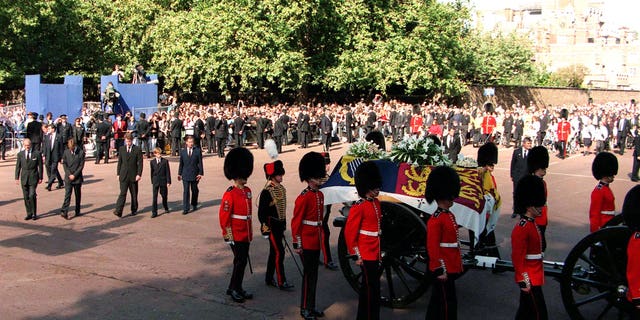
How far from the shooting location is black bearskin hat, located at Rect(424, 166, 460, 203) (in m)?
6.82

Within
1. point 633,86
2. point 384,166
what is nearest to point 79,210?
point 384,166

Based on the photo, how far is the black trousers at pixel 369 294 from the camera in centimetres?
684

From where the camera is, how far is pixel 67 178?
13711 mm

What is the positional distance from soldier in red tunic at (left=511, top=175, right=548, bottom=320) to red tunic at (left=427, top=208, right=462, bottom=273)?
1.82ft

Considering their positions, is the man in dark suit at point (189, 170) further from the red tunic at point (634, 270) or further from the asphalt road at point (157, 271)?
the red tunic at point (634, 270)

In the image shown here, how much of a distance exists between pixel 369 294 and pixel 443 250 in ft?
2.86

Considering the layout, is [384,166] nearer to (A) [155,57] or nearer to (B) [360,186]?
(B) [360,186]

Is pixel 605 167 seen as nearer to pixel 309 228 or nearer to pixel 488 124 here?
pixel 309 228

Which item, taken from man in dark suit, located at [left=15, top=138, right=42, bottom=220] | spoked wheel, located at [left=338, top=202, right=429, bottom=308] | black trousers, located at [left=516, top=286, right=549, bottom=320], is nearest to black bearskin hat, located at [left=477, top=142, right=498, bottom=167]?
spoked wheel, located at [left=338, top=202, right=429, bottom=308]

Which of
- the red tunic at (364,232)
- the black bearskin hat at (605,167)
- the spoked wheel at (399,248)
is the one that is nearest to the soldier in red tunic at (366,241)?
the red tunic at (364,232)

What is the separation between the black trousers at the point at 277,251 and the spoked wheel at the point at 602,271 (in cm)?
340

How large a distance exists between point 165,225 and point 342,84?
24329 millimetres

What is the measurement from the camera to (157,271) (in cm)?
951

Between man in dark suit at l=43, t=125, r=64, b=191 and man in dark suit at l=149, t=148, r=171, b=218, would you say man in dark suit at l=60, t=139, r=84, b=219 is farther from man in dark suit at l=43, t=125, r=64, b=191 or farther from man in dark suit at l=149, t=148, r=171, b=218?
man in dark suit at l=43, t=125, r=64, b=191
